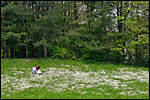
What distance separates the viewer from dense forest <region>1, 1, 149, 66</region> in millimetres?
37438

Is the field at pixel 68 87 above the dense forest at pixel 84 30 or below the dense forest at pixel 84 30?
below

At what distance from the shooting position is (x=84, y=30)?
4050cm

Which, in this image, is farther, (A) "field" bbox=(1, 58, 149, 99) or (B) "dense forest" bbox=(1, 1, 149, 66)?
(B) "dense forest" bbox=(1, 1, 149, 66)

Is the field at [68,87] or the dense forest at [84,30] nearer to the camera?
the field at [68,87]

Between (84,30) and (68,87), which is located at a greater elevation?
(84,30)

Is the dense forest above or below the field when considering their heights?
above

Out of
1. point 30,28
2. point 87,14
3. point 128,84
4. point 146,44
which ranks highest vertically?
point 87,14

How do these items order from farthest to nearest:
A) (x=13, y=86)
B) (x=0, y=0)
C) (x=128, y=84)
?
(x=0, y=0) < (x=128, y=84) < (x=13, y=86)

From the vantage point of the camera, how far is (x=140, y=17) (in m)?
36.8

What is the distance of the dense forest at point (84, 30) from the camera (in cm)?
3744

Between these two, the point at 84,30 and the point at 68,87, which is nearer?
the point at 68,87

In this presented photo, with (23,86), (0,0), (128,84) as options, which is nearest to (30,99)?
(23,86)

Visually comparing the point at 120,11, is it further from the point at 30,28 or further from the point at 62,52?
→ the point at 30,28

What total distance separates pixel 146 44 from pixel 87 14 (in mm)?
12582
